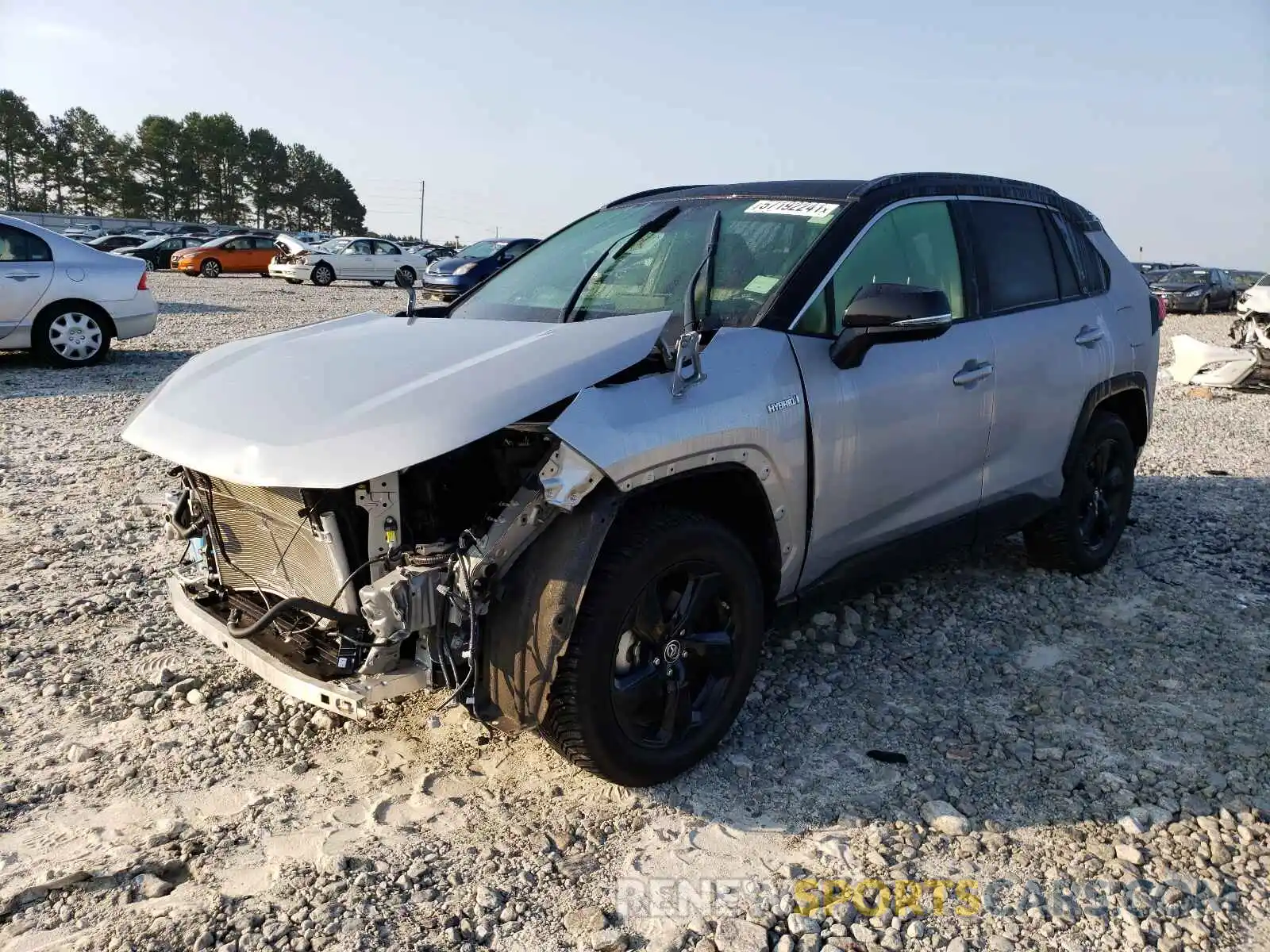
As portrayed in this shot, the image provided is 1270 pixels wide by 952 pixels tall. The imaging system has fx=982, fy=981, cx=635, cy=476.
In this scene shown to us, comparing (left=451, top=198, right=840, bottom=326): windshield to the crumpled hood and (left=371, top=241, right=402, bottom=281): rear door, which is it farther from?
(left=371, top=241, right=402, bottom=281): rear door

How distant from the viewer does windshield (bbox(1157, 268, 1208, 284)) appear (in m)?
31.5

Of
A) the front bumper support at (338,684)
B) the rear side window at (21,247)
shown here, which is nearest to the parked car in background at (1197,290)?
the rear side window at (21,247)

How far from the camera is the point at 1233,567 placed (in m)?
5.12

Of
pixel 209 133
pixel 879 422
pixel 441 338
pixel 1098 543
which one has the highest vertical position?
pixel 209 133

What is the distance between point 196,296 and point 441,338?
20.3 m

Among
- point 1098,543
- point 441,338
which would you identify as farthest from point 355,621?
point 1098,543

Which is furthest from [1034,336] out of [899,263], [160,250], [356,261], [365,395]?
[160,250]

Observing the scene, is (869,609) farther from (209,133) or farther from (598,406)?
(209,133)

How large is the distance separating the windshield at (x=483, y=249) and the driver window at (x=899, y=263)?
760 inches

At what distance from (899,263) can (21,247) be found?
9.47 metres

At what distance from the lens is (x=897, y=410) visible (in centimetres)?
349

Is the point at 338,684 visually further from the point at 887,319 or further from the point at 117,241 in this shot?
the point at 117,241

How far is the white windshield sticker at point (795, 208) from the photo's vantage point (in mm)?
3600

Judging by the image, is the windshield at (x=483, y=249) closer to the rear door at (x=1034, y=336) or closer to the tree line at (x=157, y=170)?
the rear door at (x=1034, y=336)
